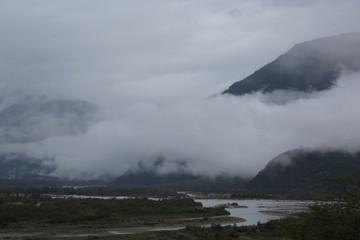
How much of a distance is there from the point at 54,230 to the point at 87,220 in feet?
88.3

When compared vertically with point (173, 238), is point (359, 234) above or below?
above

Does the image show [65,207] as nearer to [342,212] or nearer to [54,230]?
[54,230]

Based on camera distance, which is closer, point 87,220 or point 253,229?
point 253,229

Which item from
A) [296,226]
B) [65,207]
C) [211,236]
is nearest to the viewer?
[296,226]

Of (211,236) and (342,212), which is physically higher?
(342,212)

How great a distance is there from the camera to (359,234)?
35.1 metres

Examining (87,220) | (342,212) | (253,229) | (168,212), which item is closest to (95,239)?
(253,229)

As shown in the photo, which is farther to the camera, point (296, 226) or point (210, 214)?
point (210, 214)

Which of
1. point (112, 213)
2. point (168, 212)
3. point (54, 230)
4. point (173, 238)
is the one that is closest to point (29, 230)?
point (54, 230)

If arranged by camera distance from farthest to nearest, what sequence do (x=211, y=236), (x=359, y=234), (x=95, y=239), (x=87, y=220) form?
(x=87, y=220), (x=211, y=236), (x=95, y=239), (x=359, y=234)

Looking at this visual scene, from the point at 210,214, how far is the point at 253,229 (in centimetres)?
5405

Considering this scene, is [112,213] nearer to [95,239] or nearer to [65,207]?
[65,207]

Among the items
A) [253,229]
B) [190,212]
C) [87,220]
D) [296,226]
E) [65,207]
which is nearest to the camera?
[296,226]

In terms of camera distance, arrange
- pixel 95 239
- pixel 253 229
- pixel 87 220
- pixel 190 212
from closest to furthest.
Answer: pixel 95 239 → pixel 253 229 → pixel 87 220 → pixel 190 212
